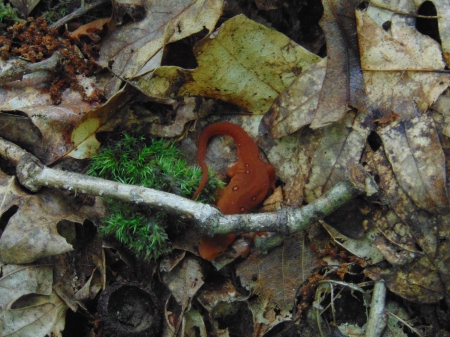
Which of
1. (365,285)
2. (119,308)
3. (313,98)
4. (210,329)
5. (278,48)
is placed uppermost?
(278,48)

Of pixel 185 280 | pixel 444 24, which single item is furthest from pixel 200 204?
pixel 444 24

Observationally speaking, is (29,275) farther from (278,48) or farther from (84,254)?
(278,48)

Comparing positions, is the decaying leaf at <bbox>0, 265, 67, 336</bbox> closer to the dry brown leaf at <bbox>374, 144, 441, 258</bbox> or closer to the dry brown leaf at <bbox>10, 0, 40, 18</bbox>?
the dry brown leaf at <bbox>10, 0, 40, 18</bbox>

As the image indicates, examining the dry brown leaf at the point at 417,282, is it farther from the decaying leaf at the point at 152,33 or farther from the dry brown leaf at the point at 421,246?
the decaying leaf at the point at 152,33

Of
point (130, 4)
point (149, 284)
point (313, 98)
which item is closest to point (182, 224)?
point (149, 284)

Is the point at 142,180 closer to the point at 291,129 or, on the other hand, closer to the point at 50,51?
the point at 291,129

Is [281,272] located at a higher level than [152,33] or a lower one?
lower

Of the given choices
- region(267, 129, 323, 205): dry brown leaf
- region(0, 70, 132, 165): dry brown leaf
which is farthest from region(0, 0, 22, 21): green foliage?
region(267, 129, 323, 205): dry brown leaf
